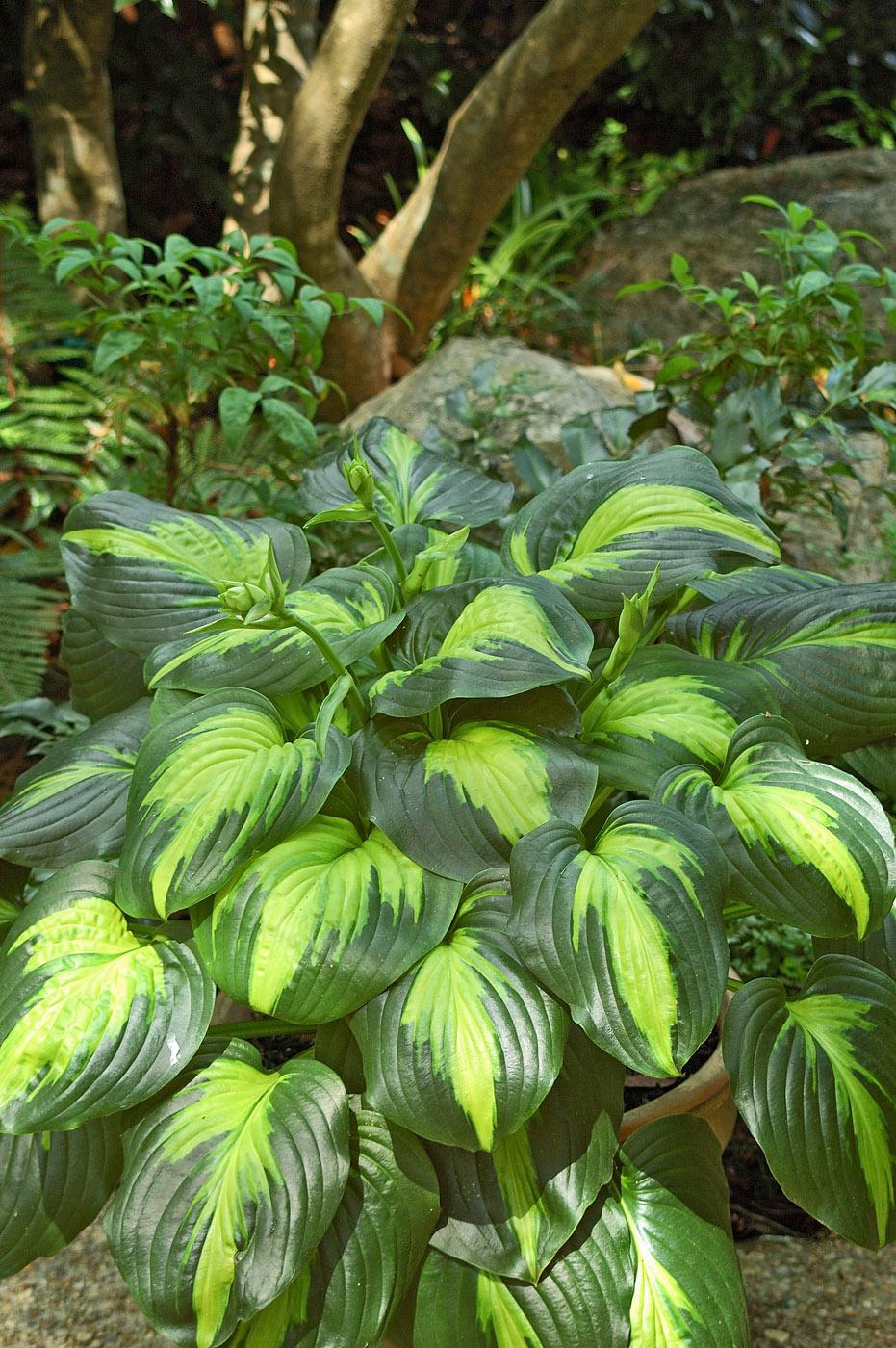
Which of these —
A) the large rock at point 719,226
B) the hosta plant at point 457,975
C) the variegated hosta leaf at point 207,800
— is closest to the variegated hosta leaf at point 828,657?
the hosta plant at point 457,975

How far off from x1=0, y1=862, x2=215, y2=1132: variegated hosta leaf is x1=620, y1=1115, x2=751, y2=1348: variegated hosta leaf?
0.47m

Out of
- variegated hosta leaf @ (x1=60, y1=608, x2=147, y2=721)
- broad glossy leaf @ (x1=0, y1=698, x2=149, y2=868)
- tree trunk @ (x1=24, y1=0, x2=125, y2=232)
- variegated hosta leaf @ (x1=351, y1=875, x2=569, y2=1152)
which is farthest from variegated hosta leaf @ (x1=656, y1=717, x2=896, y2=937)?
tree trunk @ (x1=24, y1=0, x2=125, y2=232)

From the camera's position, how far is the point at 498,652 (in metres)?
1.06

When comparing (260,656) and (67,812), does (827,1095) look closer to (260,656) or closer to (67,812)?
(260,656)

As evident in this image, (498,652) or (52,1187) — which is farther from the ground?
(498,652)

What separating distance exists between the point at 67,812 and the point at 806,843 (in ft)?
2.58

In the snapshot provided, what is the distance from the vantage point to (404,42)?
384cm

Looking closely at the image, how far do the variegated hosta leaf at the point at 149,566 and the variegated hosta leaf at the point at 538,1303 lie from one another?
2.45 feet

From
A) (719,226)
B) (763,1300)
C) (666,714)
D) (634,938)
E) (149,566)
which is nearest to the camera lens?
(634,938)

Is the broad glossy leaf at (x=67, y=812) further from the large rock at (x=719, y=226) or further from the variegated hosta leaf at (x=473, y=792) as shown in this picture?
the large rock at (x=719, y=226)

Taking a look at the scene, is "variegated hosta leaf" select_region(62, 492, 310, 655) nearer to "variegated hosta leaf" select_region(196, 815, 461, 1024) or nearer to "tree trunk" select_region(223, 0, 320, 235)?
"variegated hosta leaf" select_region(196, 815, 461, 1024)

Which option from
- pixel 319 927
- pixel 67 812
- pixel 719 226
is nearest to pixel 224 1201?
pixel 319 927

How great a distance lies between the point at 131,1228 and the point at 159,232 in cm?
351

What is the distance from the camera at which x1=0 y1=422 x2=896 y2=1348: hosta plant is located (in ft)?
3.02
